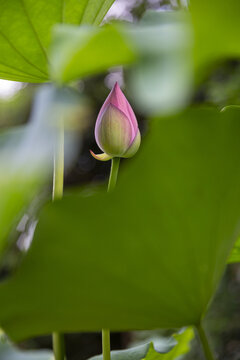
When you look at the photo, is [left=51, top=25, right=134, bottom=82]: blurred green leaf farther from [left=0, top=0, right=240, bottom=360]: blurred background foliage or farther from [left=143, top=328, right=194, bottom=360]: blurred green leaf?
[left=0, top=0, right=240, bottom=360]: blurred background foliage

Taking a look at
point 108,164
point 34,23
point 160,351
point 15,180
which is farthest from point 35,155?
point 108,164

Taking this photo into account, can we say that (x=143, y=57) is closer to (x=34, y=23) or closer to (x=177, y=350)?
(x=34, y=23)

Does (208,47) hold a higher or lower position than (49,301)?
higher

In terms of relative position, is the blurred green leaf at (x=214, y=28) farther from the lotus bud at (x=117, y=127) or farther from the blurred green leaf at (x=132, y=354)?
the blurred green leaf at (x=132, y=354)

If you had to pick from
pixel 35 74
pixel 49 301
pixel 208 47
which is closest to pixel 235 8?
pixel 208 47

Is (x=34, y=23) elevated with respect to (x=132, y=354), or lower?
elevated

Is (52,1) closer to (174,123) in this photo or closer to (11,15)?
(11,15)

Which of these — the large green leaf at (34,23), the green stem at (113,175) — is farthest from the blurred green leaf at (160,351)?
the large green leaf at (34,23)
